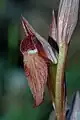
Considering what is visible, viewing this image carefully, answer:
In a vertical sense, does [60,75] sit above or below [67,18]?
below

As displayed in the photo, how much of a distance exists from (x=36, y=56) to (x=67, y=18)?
104 mm

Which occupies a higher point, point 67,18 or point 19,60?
point 67,18

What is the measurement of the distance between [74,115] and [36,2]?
0.29 metres

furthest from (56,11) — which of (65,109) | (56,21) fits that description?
(65,109)

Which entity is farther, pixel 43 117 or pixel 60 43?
pixel 43 117

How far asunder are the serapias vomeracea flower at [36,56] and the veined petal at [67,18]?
4cm

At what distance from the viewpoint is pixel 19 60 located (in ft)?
1.99

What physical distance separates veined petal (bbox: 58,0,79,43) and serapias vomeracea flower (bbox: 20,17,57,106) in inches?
1.6

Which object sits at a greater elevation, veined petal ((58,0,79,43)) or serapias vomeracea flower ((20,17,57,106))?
veined petal ((58,0,79,43))

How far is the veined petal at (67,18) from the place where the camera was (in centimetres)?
51

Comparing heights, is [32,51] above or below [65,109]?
above

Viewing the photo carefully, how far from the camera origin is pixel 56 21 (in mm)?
528

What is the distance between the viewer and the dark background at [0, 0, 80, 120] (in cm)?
60

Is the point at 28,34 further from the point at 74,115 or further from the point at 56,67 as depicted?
the point at 74,115
